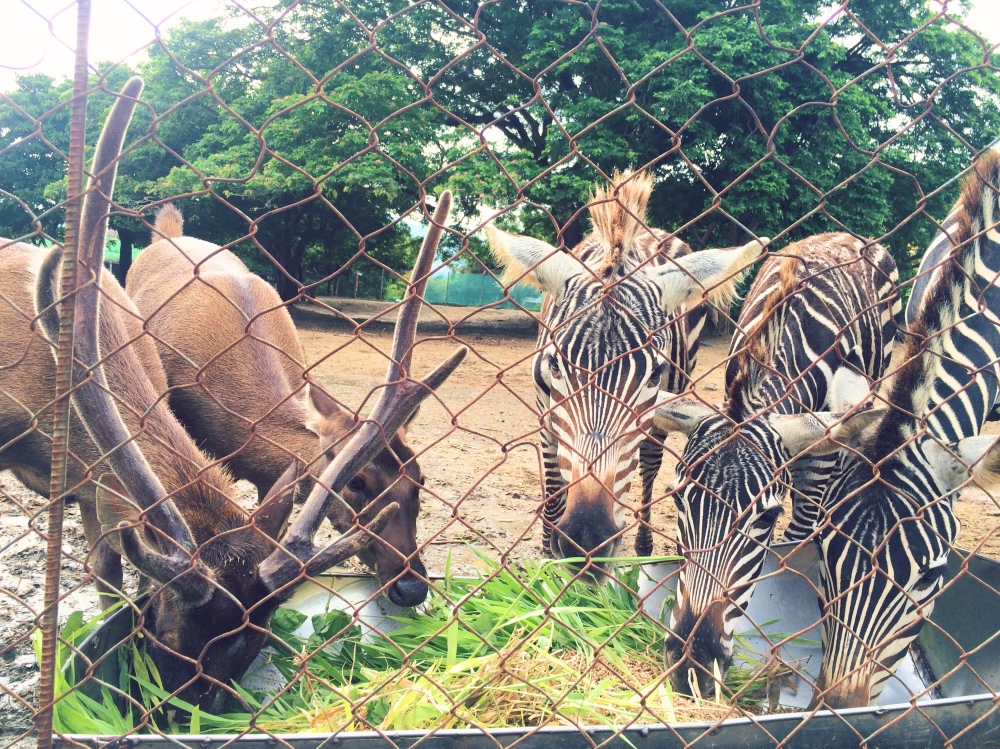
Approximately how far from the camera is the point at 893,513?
8.77 feet

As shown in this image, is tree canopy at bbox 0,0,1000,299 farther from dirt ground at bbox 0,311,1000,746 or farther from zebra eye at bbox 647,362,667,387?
zebra eye at bbox 647,362,667,387

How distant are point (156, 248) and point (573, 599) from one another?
13.4 feet

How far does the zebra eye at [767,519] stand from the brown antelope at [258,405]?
4.62 feet

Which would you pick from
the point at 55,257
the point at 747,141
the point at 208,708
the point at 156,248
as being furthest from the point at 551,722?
the point at 747,141

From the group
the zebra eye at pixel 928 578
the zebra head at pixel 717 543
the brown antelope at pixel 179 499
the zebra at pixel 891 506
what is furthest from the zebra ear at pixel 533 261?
the zebra eye at pixel 928 578

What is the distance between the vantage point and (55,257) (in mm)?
1889

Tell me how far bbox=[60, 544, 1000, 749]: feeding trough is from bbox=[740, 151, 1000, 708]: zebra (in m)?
0.13

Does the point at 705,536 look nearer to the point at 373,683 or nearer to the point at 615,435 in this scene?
the point at 615,435

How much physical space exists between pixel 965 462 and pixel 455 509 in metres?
1.90

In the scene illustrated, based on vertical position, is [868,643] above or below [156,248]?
below

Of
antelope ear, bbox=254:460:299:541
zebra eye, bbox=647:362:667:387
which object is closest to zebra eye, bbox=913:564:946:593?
zebra eye, bbox=647:362:667:387

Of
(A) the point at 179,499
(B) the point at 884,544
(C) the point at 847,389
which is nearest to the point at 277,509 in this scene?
(A) the point at 179,499

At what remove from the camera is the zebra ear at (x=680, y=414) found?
322 centimetres

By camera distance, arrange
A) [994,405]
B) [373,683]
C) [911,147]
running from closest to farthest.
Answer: [373,683] < [994,405] < [911,147]
